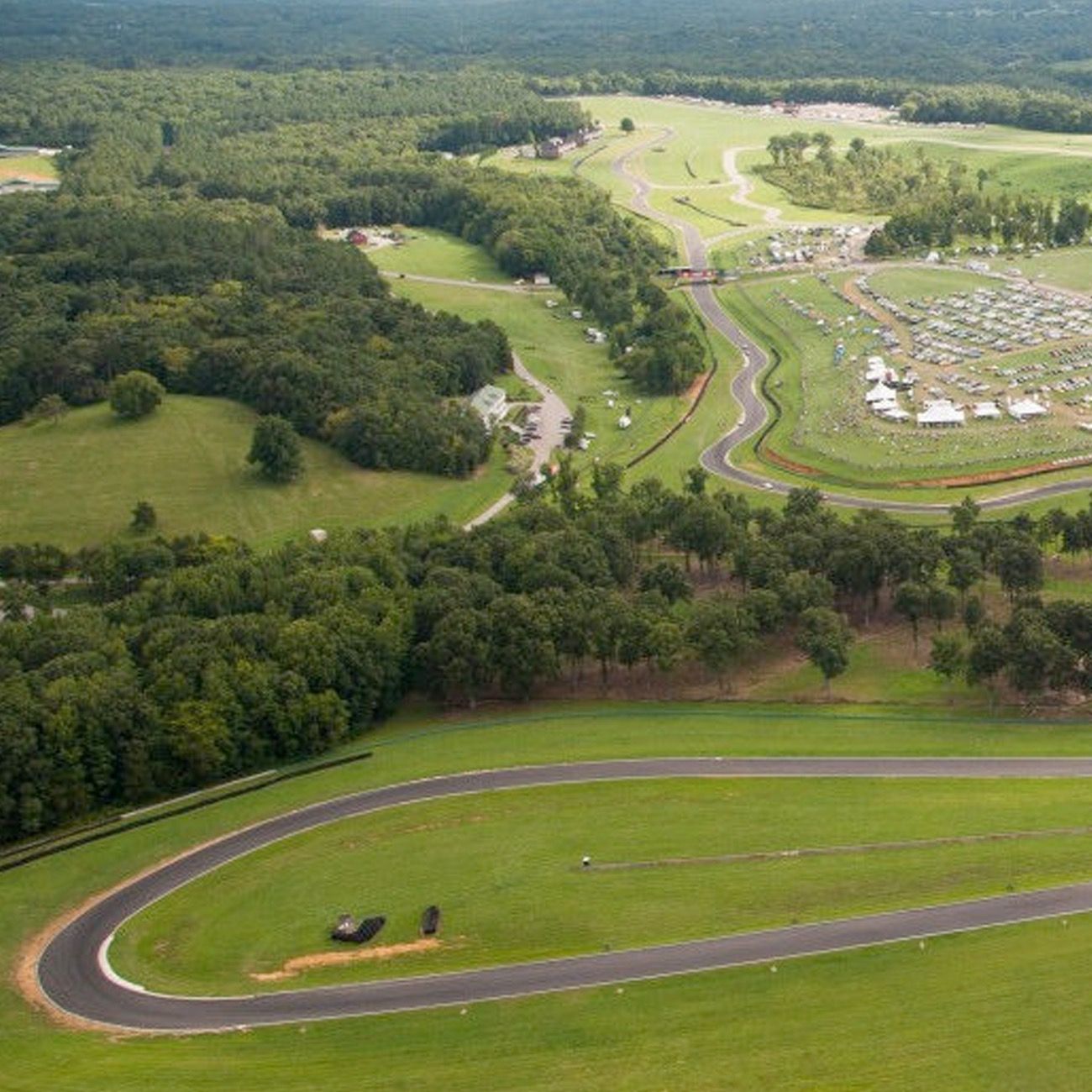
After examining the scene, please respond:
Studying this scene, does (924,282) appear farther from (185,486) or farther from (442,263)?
(185,486)

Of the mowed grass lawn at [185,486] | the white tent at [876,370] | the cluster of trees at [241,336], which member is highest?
the cluster of trees at [241,336]

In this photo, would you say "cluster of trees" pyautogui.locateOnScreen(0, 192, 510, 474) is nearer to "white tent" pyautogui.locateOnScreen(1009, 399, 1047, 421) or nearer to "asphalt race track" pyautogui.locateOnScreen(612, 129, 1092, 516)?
"asphalt race track" pyautogui.locateOnScreen(612, 129, 1092, 516)

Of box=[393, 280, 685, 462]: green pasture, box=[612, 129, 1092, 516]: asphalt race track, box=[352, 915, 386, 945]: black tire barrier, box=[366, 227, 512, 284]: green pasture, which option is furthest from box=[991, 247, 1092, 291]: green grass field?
box=[352, 915, 386, 945]: black tire barrier

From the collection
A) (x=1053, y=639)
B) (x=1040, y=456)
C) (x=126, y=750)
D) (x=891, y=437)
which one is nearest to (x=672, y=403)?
(x=891, y=437)

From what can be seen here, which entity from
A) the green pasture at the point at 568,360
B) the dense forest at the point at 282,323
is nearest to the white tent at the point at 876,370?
the dense forest at the point at 282,323

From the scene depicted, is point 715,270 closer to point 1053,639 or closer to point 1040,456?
point 1040,456

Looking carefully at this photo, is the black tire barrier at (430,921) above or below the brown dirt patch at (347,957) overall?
above

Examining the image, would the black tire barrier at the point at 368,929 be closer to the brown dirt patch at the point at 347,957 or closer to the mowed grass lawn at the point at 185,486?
the brown dirt patch at the point at 347,957
